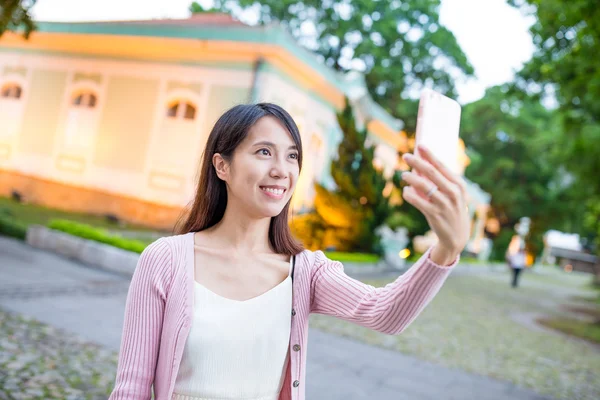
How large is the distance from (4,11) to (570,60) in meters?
11.0

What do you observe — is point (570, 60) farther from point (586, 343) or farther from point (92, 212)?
point (92, 212)

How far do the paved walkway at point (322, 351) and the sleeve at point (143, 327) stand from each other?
3329 millimetres

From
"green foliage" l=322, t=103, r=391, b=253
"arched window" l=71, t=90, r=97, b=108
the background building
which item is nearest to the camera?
"green foliage" l=322, t=103, r=391, b=253

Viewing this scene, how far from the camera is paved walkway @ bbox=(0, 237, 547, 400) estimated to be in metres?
5.14

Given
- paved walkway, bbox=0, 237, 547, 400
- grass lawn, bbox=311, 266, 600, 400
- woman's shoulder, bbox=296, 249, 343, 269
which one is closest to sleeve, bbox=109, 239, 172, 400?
woman's shoulder, bbox=296, 249, 343, 269

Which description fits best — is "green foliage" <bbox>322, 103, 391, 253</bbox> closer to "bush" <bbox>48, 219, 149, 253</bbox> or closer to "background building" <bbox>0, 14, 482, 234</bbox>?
"background building" <bbox>0, 14, 482, 234</bbox>

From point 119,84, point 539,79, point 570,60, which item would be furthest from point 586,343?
point 119,84

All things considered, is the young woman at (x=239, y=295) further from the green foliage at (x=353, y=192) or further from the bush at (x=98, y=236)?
the green foliage at (x=353, y=192)

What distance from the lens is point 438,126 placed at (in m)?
1.11

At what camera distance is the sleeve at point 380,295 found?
131cm

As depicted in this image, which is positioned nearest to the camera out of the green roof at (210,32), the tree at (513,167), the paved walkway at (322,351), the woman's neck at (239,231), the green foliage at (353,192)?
the woman's neck at (239,231)

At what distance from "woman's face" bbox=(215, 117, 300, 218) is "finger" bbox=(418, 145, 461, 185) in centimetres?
64

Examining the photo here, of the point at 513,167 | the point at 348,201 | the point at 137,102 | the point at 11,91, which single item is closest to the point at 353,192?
the point at 348,201

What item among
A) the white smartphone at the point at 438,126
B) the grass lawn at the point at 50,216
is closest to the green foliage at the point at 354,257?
the grass lawn at the point at 50,216
